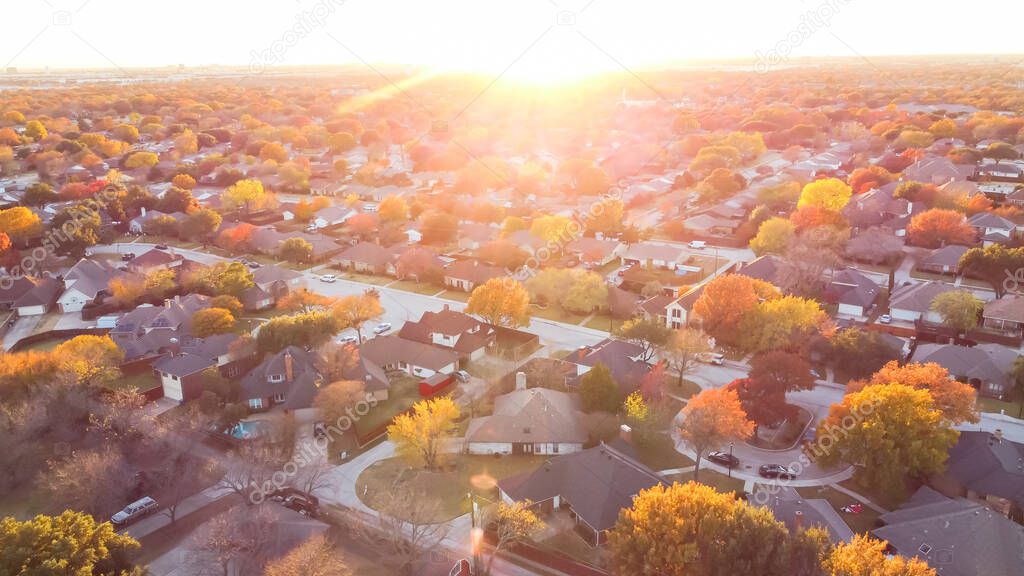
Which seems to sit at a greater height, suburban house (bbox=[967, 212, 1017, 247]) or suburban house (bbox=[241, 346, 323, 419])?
suburban house (bbox=[967, 212, 1017, 247])

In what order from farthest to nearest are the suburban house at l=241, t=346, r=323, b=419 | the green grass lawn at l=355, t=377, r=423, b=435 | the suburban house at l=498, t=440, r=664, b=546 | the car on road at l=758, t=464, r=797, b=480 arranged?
the suburban house at l=241, t=346, r=323, b=419
the green grass lawn at l=355, t=377, r=423, b=435
the car on road at l=758, t=464, r=797, b=480
the suburban house at l=498, t=440, r=664, b=546

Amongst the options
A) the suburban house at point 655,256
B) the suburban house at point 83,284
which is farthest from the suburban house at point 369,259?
the suburban house at point 655,256

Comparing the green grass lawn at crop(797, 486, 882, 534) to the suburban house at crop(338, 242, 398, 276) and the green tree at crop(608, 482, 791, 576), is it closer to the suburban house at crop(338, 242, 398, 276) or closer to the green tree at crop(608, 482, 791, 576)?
the green tree at crop(608, 482, 791, 576)

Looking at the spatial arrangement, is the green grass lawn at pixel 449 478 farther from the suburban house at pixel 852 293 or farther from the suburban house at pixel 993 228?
the suburban house at pixel 993 228

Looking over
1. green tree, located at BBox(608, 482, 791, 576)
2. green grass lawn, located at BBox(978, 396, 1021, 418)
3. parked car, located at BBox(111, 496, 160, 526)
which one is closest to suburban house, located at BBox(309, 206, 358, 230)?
parked car, located at BBox(111, 496, 160, 526)

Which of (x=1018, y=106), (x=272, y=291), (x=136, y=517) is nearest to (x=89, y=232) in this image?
(x=272, y=291)

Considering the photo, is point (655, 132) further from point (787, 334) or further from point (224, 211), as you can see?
point (787, 334)

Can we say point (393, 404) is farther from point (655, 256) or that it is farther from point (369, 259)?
point (655, 256)

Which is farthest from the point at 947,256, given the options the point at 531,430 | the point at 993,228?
the point at 531,430
